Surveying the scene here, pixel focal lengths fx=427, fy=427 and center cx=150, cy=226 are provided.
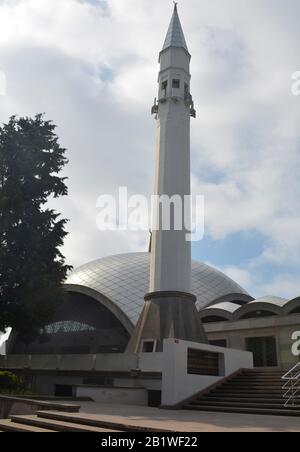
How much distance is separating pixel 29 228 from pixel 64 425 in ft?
47.2

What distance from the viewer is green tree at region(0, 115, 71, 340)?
20469 millimetres

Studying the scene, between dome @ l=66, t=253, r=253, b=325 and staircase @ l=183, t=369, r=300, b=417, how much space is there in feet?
54.8

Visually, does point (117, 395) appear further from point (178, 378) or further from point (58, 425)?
point (58, 425)

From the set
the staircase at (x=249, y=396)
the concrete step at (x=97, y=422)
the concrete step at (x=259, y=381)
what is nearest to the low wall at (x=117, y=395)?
the staircase at (x=249, y=396)

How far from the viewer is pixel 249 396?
15.3 m

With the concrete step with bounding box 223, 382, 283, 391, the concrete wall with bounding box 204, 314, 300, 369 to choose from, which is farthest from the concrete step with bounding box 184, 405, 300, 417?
the concrete wall with bounding box 204, 314, 300, 369

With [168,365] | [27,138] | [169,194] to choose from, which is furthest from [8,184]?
[168,365]

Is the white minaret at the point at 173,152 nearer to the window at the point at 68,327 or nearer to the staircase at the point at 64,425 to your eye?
the staircase at the point at 64,425

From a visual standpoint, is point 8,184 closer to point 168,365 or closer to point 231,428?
point 168,365

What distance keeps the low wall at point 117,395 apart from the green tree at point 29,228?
16.7ft

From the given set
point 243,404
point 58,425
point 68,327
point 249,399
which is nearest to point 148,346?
point 249,399

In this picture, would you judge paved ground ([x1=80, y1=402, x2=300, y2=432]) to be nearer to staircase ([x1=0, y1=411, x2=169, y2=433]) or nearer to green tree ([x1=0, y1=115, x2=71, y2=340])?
staircase ([x1=0, y1=411, x2=169, y2=433])

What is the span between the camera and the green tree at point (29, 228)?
2047 centimetres

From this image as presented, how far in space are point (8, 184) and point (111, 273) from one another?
2076 centimetres
